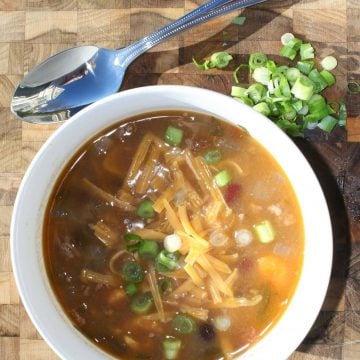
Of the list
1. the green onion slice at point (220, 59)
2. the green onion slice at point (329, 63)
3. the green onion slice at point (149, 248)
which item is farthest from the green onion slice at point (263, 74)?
the green onion slice at point (149, 248)

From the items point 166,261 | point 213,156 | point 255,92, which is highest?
point 255,92

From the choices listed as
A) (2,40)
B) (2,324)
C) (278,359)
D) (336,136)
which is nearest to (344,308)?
(278,359)

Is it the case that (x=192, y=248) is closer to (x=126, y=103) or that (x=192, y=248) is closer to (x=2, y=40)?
(x=126, y=103)

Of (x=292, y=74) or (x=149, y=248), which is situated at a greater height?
(x=292, y=74)

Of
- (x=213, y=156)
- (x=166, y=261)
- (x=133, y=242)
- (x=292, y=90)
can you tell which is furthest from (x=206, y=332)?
(x=292, y=90)

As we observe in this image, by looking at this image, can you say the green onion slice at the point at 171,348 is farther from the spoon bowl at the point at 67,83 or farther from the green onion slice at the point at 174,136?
the spoon bowl at the point at 67,83

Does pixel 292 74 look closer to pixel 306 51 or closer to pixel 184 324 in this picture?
pixel 306 51

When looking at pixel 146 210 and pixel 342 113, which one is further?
pixel 342 113
